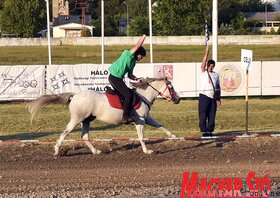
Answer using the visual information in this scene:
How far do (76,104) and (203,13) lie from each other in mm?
78091

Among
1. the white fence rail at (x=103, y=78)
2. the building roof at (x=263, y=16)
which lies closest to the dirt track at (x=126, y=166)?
the white fence rail at (x=103, y=78)

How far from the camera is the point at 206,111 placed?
18031mm

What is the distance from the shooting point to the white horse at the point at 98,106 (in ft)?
51.0

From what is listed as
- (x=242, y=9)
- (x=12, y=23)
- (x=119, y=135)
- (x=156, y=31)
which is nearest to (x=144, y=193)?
(x=119, y=135)

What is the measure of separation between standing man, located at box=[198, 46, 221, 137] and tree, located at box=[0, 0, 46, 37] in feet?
301

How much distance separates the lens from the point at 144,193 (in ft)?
37.8

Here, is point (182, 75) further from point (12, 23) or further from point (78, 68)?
point (12, 23)

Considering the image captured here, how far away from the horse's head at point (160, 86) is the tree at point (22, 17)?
9293cm

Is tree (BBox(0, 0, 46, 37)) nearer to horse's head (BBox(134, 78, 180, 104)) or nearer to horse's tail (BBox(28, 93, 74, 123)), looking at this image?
horse's head (BBox(134, 78, 180, 104))

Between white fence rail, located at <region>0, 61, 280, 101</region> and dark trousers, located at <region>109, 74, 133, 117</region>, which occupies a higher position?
dark trousers, located at <region>109, 74, 133, 117</region>

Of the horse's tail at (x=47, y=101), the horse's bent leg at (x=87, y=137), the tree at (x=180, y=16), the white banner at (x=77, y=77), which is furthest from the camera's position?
the tree at (x=180, y=16)

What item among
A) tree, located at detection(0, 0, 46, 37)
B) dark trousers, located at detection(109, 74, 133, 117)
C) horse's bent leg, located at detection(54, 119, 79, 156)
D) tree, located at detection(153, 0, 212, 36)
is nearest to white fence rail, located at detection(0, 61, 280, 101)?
horse's bent leg, located at detection(54, 119, 79, 156)

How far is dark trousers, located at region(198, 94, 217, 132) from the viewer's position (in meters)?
17.9

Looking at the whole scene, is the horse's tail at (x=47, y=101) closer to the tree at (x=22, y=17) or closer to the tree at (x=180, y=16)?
the tree at (x=180, y=16)
